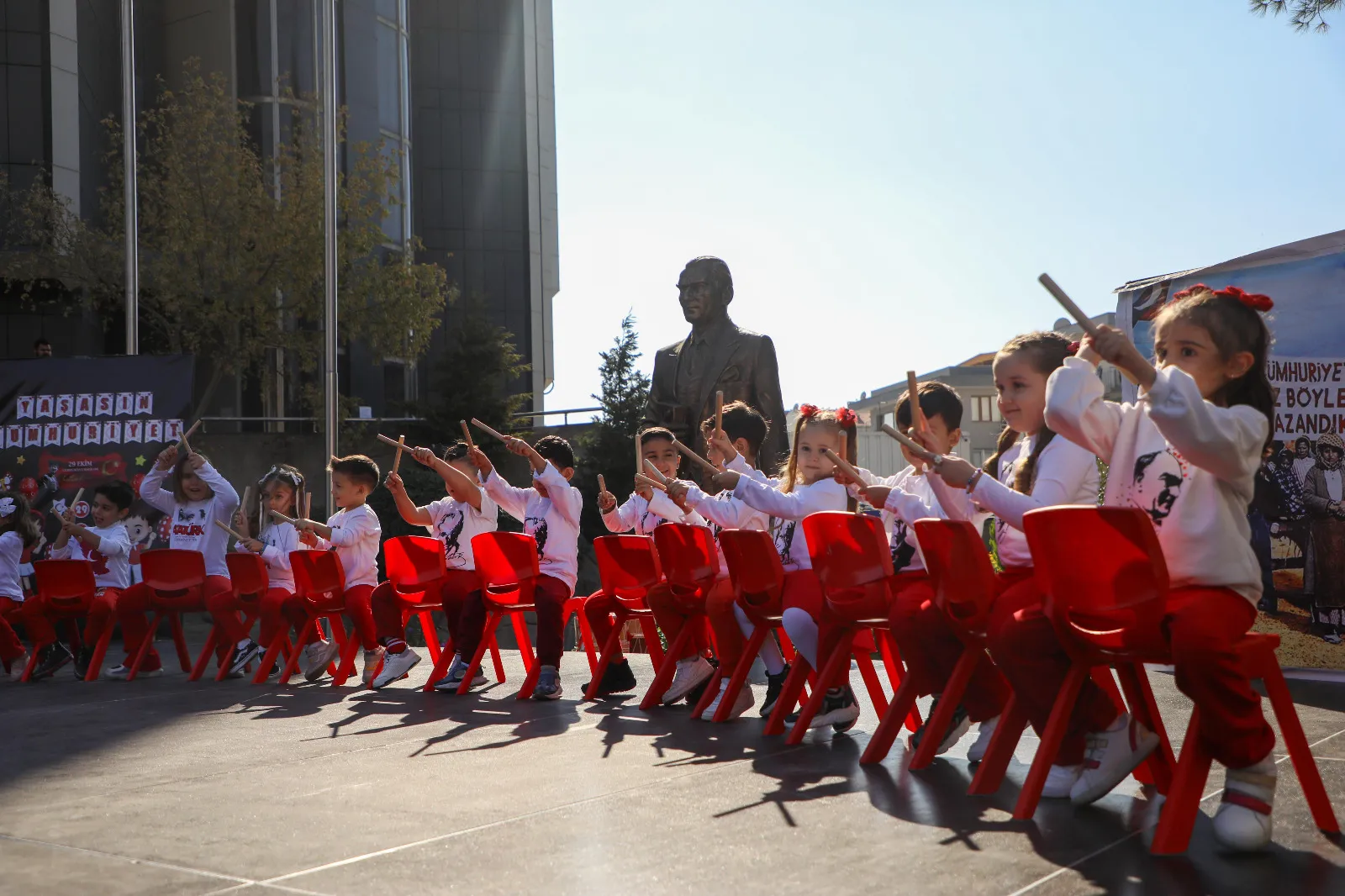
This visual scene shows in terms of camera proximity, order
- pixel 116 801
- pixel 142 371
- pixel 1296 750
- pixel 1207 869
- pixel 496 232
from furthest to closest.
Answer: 1. pixel 496 232
2. pixel 142 371
3. pixel 116 801
4. pixel 1296 750
5. pixel 1207 869

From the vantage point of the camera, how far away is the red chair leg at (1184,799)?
310cm

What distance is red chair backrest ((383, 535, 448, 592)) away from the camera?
7641 mm

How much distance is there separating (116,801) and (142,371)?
723 centimetres

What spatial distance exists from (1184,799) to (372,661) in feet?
18.6

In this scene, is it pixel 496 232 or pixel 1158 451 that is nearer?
pixel 1158 451

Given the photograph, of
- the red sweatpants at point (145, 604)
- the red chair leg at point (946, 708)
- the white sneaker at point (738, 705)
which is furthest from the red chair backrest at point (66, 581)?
the red chair leg at point (946, 708)

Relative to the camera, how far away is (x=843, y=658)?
4902 mm

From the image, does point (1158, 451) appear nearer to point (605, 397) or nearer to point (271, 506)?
point (271, 506)

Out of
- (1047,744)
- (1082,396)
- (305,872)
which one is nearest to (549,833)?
(305,872)

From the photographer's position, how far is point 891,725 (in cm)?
443

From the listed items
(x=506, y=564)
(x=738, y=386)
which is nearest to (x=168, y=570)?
(x=506, y=564)

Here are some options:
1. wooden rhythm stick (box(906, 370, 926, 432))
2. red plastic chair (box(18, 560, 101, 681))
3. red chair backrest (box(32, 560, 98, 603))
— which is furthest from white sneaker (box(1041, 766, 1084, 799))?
red chair backrest (box(32, 560, 98, 603))

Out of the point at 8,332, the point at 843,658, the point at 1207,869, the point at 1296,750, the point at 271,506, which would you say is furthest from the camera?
the point at 8,332

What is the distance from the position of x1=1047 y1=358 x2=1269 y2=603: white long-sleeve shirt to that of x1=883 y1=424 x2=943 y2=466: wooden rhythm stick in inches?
18.1
